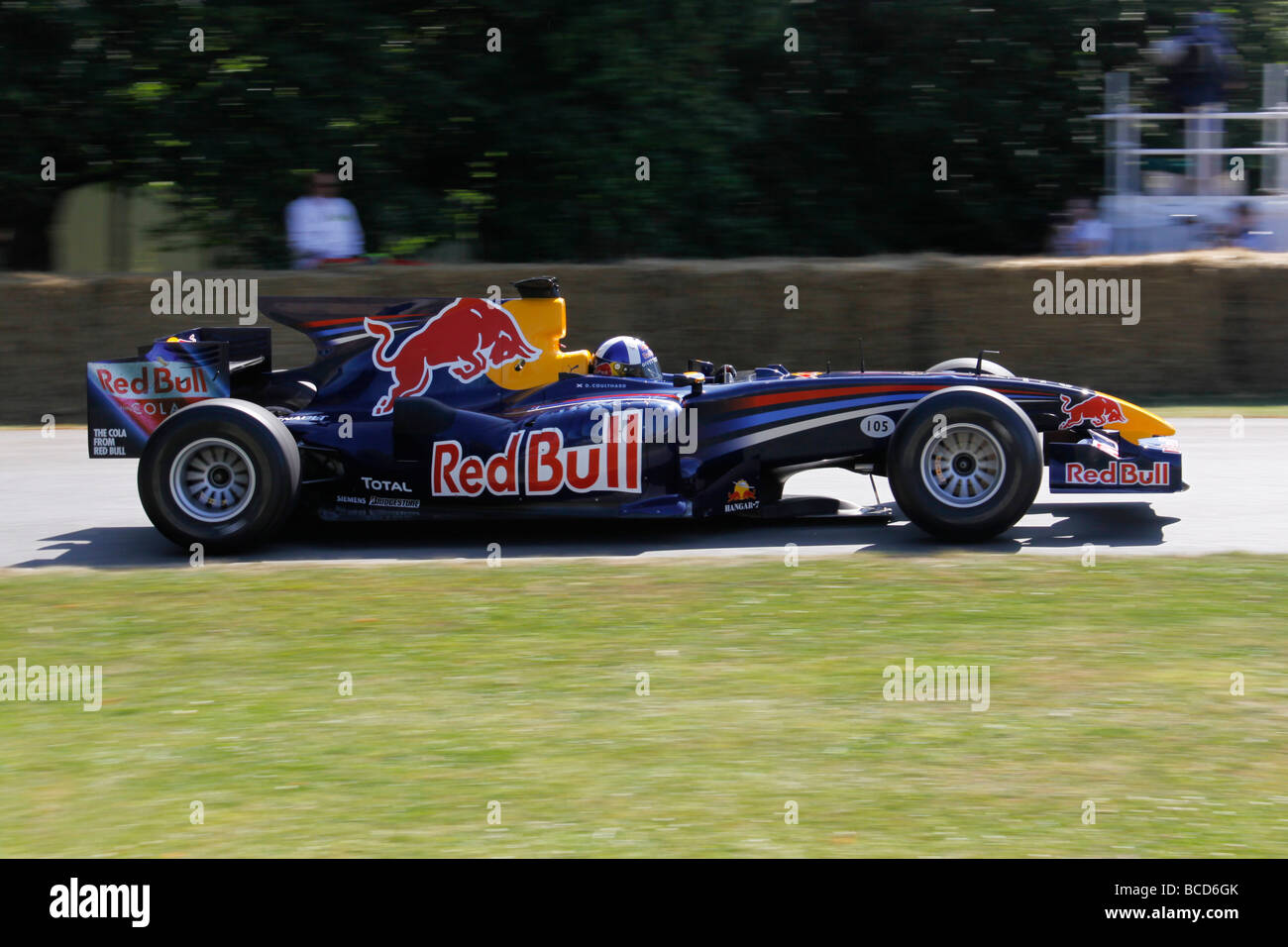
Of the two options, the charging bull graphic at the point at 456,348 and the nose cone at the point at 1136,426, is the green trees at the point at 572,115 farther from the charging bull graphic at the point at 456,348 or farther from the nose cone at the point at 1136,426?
the nose cone at the point at 1136,426

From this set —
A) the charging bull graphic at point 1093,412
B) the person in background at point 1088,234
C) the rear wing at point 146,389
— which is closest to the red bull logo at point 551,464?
the rear wing at point 146,389

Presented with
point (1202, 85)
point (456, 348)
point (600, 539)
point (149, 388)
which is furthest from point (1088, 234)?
point (149, 388)

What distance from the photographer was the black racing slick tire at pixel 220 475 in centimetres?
728

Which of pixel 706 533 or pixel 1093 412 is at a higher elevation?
pixel 1093 412

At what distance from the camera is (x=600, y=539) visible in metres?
7.86

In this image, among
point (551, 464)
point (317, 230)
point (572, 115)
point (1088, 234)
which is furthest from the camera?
point (572, 115)

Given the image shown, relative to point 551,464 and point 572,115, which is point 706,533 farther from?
point 572,115

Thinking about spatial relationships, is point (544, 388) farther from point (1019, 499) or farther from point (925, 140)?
point (925, 140)

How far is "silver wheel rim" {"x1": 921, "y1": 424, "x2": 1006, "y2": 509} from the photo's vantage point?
7.11 meters

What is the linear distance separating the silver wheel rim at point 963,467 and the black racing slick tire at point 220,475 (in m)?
3.07

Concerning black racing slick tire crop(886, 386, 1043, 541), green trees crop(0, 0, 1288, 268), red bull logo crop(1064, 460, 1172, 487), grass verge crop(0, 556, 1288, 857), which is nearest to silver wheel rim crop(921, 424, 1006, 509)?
black racing slick tire crop(886, 386, 1043, 541)

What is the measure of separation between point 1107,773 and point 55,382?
11651 mm

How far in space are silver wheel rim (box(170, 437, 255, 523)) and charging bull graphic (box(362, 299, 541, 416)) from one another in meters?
0.88

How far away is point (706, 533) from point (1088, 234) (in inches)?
333
